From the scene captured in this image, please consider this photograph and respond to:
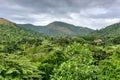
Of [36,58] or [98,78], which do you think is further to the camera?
[36,58]

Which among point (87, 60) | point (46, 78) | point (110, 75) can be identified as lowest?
point (46, 78)

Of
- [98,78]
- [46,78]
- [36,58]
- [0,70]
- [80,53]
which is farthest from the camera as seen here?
[36,58]

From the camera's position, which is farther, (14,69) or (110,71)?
(110,71)

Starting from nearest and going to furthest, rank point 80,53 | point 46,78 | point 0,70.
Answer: point 0,70
point 80,53
point 46,78

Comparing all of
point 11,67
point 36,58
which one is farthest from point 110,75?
point 36,58

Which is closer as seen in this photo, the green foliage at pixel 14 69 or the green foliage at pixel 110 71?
the green foliage at pixel 14 69

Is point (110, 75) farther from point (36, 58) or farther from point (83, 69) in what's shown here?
point (36, 58)

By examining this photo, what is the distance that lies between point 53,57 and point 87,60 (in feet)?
66.6

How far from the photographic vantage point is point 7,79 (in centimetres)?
2027

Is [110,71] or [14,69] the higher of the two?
[14,69]

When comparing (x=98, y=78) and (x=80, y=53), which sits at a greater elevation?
(x=80, y=53)

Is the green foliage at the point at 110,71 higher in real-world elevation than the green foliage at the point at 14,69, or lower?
lower

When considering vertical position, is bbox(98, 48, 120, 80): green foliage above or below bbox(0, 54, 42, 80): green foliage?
below

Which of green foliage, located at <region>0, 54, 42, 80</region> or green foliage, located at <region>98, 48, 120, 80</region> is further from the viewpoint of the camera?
green foliage, located at <region>98, 48, 120, 80</region>
